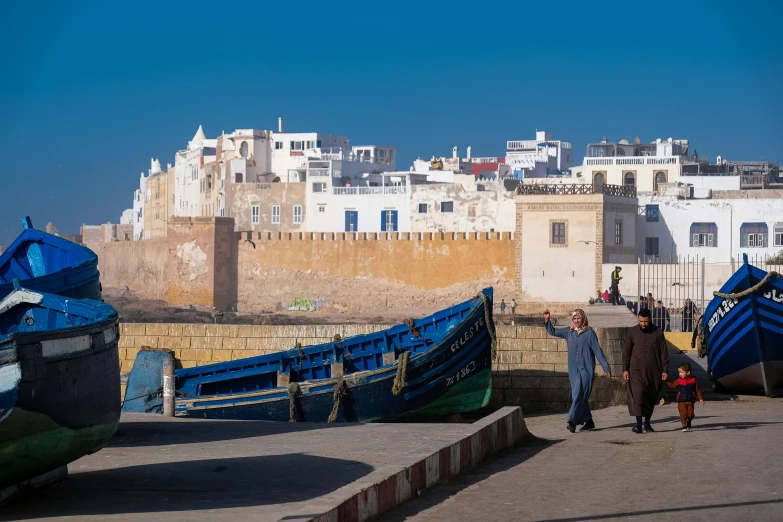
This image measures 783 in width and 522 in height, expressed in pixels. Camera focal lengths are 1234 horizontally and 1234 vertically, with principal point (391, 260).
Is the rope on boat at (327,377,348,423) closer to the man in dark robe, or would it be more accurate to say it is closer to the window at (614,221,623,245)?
the man in dark robe

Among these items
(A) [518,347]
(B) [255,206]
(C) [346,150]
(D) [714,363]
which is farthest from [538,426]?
(C) [346,150]

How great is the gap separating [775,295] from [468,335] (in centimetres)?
315

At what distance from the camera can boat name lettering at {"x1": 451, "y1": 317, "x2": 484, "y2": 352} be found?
12203mm

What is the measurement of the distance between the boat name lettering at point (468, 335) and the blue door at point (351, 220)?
34.2 metres

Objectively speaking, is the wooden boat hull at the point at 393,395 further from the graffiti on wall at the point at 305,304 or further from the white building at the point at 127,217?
the white building at the point at 127,217

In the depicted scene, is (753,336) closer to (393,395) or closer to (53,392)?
(393,395)

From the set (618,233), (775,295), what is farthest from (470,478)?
(618,233)

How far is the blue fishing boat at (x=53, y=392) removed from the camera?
530 centimetres

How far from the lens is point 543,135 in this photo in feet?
207

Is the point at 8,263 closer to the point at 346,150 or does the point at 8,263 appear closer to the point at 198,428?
the point at 198,428

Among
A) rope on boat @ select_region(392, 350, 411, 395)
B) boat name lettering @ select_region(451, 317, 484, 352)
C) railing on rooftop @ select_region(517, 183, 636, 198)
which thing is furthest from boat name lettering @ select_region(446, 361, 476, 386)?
railing on rooftop @ select_region(517, 183, 636, 198)

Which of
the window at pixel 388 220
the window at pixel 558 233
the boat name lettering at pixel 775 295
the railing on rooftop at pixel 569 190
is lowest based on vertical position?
the boat name lettering at pixel 775 295

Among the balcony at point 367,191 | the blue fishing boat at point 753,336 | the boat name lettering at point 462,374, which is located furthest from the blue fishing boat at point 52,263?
the balcony at point 367,191

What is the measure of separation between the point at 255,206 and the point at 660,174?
16.0 m
